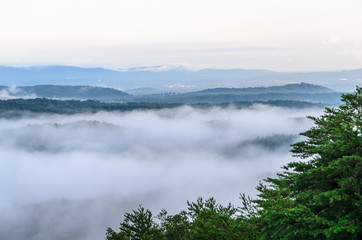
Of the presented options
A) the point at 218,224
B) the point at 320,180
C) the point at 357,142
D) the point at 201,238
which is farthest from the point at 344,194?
the point at 201,238

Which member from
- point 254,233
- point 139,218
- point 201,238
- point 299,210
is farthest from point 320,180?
point 139,218

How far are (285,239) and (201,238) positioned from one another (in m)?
8.84

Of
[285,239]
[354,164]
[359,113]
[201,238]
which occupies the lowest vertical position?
[201,238]

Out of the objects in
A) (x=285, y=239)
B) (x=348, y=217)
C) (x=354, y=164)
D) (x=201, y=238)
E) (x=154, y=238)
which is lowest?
(x=154, y=238)

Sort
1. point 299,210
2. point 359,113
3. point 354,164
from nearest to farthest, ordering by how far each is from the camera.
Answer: point 299,210 < point 354,164 < point 359,113

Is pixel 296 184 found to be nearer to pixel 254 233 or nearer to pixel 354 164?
pixel 354 164

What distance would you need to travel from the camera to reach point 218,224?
72.9 feet

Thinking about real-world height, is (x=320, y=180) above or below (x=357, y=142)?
below

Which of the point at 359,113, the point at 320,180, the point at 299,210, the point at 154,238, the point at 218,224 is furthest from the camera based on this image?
the point at 154,238

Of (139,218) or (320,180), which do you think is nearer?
(320,180)

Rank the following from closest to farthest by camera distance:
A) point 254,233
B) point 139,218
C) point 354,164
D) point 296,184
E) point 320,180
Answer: point 354,164
point 320,180
point 296,184
point 254,233
point 139,218

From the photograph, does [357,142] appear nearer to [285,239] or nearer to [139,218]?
[285,239]

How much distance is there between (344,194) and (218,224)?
950 cm

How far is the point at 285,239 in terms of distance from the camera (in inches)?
594
